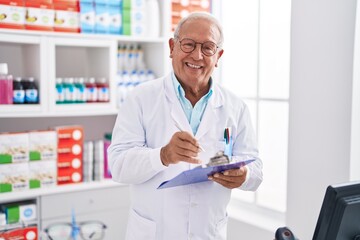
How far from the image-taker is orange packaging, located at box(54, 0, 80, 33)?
3.07m

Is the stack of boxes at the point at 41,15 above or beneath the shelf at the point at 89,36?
above

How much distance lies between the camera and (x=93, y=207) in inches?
128

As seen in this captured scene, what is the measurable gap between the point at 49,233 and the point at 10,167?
91 cm

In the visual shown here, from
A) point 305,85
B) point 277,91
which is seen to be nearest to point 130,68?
point 277,91

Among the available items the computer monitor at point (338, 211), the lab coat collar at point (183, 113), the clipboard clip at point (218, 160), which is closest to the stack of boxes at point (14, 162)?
the lab coat collar at point (183, 113)

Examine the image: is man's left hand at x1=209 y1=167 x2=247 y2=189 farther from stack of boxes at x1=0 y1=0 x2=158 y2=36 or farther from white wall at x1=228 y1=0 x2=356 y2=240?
stack of boxes at x1=0 y1=0 x2=158 y2=36

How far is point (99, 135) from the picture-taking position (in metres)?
3.68

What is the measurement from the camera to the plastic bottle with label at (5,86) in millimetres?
2857

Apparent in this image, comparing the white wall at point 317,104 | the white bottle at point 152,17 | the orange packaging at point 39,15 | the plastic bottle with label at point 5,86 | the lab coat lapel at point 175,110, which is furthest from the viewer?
the white bottle at point 152,17

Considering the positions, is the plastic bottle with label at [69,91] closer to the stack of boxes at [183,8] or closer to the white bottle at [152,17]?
the white bottle at [152,17]

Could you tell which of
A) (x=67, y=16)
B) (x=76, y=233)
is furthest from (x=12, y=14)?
(x=76, y=233)

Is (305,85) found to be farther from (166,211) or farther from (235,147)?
(166,211)

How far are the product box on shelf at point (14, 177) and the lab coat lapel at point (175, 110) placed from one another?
1410mm

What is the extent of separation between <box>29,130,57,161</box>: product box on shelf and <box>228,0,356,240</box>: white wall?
4.93 feet
